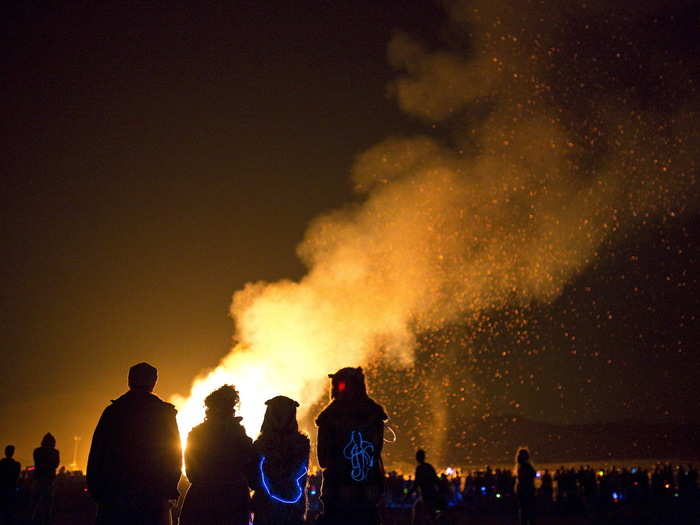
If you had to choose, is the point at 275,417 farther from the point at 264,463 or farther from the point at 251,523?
the point at 251,523

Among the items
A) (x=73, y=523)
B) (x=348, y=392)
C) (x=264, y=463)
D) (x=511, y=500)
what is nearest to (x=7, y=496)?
(x=73, y=523)

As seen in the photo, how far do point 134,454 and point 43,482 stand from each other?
9.03 metres

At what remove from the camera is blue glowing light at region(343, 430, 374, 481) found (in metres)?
6.21

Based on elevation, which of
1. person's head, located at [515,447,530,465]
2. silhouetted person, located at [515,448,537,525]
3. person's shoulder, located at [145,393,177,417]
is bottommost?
silhouetted person, located at [515,448,537,525]

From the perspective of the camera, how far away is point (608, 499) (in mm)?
28156

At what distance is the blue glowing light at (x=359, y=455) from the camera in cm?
621

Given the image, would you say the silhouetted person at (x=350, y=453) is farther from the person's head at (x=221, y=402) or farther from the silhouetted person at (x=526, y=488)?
the silhouetted person at (x=526, y=488)

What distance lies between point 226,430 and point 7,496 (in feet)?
30.0

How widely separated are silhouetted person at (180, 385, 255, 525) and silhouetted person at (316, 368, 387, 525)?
86 cm

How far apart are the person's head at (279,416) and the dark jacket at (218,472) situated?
0.37 meters

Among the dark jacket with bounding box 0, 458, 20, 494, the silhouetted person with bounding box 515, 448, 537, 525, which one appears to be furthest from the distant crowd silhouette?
the dark jacket with bounding box 0, 458, 20, 494

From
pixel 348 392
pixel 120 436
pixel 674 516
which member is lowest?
pixel 674 516

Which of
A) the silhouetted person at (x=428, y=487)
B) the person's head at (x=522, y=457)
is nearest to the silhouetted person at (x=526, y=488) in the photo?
the person's head at (x=522, y=457)

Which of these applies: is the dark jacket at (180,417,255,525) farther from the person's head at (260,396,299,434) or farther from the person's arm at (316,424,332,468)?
the person's arm at (316,424,332,468)
